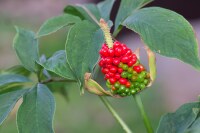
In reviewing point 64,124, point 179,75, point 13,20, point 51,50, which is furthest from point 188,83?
point 13,20

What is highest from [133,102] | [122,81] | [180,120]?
[122,81]

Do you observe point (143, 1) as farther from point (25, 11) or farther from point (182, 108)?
point (25, 11)

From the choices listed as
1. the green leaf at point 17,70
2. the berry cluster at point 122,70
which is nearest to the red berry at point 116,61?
the berry cluster at point 122,70

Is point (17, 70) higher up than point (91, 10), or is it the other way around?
point (91, 10)

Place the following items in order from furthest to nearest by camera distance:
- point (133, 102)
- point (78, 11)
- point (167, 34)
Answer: point (133, 102) < point (78, 11) < point (167, 34)

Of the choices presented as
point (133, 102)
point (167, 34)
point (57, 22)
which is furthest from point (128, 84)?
point (133, 102)

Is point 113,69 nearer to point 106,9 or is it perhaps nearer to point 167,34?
point 167,34

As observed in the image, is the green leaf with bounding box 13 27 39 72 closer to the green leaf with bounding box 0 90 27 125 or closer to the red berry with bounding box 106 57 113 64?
the green leaf with bounding box 0 90 27 125
